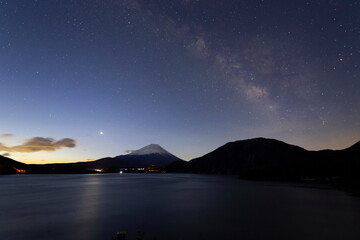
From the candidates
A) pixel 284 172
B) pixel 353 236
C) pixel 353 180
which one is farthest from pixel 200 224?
pixel 284 172

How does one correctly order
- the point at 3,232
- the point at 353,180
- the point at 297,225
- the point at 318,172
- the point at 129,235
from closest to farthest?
the point at 129,235
the point at 3,232
the point at 297,225
the point at 353,180
the point at 318,172

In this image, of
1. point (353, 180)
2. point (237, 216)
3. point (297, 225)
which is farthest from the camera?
point (353, 180)

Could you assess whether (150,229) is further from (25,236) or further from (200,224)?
(25,236)

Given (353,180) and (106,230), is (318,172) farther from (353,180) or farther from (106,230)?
(106,230)

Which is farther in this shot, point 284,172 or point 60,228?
point 284,172

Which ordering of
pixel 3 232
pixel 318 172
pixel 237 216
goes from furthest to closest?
pixel 318 172
pixel 237 216
pixel 3 232

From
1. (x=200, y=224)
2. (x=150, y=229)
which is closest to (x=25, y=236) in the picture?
(x=150, y=229)

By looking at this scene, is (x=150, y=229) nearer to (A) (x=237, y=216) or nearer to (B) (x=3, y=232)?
(A) (x=237, y=216)

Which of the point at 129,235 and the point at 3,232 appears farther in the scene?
the point at 3,232
